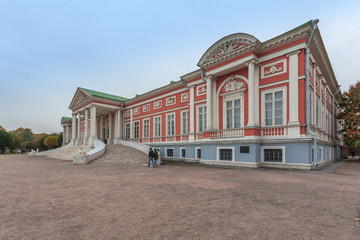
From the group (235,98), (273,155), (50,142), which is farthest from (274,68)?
(50,142)

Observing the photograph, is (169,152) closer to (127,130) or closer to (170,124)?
(170,124)

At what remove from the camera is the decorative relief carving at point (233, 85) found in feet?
47.2

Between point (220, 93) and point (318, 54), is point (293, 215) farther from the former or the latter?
point (318, 54)

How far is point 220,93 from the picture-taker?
1562 centimetres

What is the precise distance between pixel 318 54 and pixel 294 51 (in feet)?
11.5

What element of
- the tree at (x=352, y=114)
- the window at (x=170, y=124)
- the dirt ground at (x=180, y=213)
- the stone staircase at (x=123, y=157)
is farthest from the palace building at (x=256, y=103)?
the dirt ground at (x=180, y=213)

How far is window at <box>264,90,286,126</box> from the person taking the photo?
12492 mm

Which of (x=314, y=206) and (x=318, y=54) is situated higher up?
(x=318, y=54)

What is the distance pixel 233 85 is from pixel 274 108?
11.7 ft

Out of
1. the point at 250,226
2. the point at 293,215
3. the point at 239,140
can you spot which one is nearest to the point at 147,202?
the point at 250,226

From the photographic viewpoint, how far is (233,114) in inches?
576

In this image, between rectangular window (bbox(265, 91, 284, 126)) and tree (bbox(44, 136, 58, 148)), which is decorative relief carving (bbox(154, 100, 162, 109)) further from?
tree (bbox(44, 136, 58, 148))

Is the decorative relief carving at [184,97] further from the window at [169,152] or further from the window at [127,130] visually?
the window at [127,130]

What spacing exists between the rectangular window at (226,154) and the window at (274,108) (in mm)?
3245
